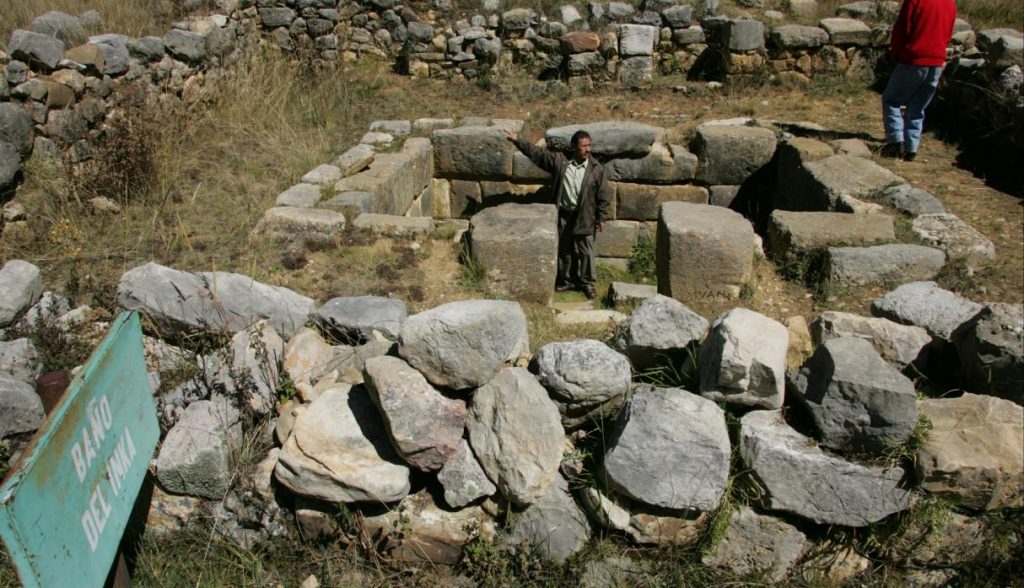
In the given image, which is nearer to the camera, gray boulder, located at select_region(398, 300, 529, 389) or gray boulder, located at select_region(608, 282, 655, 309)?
gray boulder, located at select_region(398, 300, 529, 389)

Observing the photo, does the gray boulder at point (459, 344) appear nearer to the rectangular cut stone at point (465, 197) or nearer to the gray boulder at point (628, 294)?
the gray boulder at point (628, 294)

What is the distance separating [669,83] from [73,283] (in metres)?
7.41

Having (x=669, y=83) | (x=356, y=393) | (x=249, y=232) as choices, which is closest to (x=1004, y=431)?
(x=356, y=393)

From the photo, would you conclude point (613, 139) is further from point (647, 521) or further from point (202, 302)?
point (647, 521)

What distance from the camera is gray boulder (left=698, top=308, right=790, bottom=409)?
313 centimetres

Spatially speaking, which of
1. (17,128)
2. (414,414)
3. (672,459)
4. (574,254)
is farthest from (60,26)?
(672,459)

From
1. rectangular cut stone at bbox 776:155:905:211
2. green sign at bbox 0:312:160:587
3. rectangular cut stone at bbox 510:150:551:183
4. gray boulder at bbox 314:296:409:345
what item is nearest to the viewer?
green sign at bbox 0:312:160:587

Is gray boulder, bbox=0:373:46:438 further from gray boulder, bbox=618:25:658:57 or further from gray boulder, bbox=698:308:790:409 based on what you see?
gray boulder, bbox=618:25:658:57

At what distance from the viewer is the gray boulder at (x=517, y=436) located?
10.6 feet

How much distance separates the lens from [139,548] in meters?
3.41

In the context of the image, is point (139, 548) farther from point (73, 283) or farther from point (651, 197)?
point (651, 197)

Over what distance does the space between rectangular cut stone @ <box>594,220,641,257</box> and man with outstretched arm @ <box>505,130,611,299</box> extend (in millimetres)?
1209

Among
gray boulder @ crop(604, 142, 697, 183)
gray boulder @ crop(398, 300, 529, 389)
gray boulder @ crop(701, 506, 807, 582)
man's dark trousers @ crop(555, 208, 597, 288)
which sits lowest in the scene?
man's dark trousers @ crop(555, 208, 597, 288)

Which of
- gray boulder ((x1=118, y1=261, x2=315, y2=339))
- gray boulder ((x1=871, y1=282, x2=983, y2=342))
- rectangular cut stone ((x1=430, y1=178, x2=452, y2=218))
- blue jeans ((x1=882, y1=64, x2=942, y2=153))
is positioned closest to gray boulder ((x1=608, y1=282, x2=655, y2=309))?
gray boulder ((x1=871, y1=282, x2=983, y2=342))
